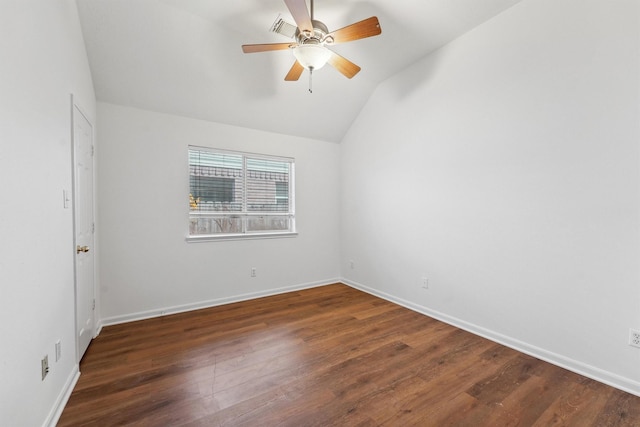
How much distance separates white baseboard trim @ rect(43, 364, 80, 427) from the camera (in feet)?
5.20

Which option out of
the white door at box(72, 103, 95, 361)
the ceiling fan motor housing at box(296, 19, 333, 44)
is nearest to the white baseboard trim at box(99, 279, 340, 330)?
the white door at box(72, 103, 95, 361)

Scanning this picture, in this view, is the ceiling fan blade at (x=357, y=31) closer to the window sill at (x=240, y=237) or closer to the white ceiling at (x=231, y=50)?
the white ceiling at (x=231, y=50)

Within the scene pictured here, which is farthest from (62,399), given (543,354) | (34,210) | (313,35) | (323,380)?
(543,354)

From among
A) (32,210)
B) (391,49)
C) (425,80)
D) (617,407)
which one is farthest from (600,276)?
(32,210)

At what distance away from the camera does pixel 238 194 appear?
155 inches

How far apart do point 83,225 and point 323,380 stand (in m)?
2.38

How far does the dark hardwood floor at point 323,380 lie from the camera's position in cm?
169

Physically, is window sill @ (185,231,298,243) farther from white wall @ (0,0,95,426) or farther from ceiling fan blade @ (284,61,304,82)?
ceiling fan blade @ (284,61,304,82)

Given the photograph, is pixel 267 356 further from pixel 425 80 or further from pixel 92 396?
pixel 425 80

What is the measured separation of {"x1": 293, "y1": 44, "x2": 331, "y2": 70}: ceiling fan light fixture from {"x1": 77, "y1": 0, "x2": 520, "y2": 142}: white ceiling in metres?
0.58

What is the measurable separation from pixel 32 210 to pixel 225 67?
2321 millimetres

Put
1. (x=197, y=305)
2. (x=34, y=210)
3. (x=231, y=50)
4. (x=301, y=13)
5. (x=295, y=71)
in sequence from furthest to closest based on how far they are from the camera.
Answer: (x=197, y=305) → (x=231, y=50) → (x=295, y=71) → (x=301, y=13) → (x=34, y=210)

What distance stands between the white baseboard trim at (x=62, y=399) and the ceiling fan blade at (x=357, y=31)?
123 inches

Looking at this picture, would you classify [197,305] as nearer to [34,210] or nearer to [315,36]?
[34,210]
